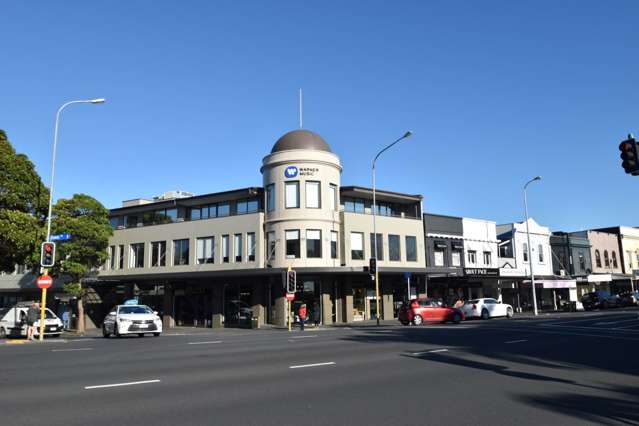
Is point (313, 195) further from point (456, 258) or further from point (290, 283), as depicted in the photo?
point (456, 258)

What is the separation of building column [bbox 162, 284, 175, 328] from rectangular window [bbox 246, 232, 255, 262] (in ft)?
26.9

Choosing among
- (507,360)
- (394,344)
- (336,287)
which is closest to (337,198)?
(336,287)

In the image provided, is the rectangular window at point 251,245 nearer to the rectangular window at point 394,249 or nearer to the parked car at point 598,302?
the rectangular window at point 394,249

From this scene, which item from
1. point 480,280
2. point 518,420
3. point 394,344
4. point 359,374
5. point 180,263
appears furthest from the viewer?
point 480,280

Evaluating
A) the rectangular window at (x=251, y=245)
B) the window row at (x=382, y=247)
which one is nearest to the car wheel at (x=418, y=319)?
the window row at (x=382, y=247)

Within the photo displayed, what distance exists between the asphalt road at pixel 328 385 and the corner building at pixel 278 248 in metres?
20.6

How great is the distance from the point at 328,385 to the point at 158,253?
35.4m

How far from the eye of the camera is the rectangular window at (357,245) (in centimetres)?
3925

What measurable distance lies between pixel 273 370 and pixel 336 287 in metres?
26.7

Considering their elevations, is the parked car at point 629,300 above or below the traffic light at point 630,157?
below

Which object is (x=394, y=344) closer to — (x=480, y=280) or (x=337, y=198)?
(x=337, y=198)

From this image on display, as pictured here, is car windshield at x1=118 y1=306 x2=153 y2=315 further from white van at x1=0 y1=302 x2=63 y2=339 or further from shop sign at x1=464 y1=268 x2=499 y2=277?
shop sign at x1=464 y1=268 x2=499 y2=277

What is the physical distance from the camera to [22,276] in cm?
5359

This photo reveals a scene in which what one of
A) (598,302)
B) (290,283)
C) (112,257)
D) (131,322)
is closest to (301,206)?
(290,283)
